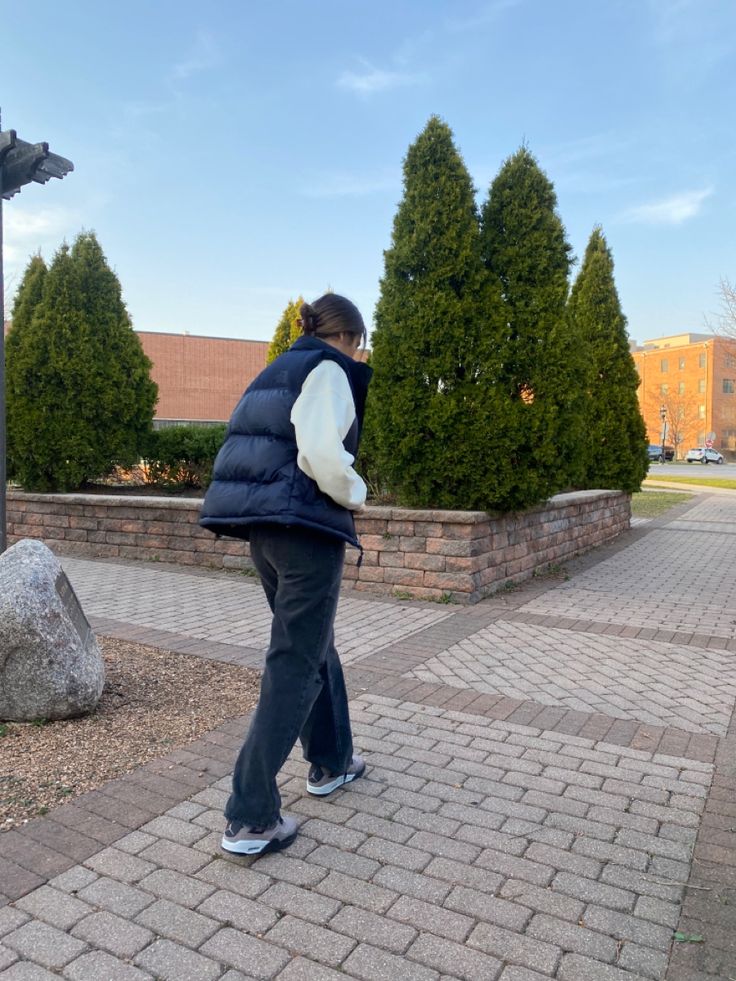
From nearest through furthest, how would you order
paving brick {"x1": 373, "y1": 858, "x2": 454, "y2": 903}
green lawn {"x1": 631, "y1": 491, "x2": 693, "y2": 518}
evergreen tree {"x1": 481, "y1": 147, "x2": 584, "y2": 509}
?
paving brick {"x1": 373, "y1": 858, "x2": 454, "y2": 903} → evergreen tree {"x1": 481, "y1": 147, "x2": 584, "y2": 509} → green lawn {"x1": 631, "y1": 491, "x2": 693, "y2": 518}

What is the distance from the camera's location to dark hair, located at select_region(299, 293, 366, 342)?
9.12ft

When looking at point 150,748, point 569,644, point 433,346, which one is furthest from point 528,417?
point 150,748

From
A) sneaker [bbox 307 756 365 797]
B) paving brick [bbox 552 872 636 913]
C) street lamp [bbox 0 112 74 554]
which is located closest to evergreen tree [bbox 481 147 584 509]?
street lamp [bbox 0 112 74 554]

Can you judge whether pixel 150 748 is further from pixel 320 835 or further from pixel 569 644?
pixel 569 644

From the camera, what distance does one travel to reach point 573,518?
9.82m

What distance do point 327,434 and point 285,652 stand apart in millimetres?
754

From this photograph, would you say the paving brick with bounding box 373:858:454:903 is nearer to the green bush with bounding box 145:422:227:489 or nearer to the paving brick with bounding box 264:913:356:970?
the paving brick with bounding box 264:913:356:970

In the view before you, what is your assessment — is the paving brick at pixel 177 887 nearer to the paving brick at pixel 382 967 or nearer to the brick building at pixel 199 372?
the paving brick at pixel 382 967

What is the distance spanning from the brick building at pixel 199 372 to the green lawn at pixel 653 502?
30792 millimetres

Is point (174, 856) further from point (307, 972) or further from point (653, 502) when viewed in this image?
point (653, 502)

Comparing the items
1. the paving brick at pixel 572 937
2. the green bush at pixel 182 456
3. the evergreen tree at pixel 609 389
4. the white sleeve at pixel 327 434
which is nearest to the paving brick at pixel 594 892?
the paving brick at pixel 572 937

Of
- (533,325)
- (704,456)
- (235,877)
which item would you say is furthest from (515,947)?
(704,456)

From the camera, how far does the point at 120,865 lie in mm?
2596

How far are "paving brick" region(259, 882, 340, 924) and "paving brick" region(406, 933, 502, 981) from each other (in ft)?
0.77
